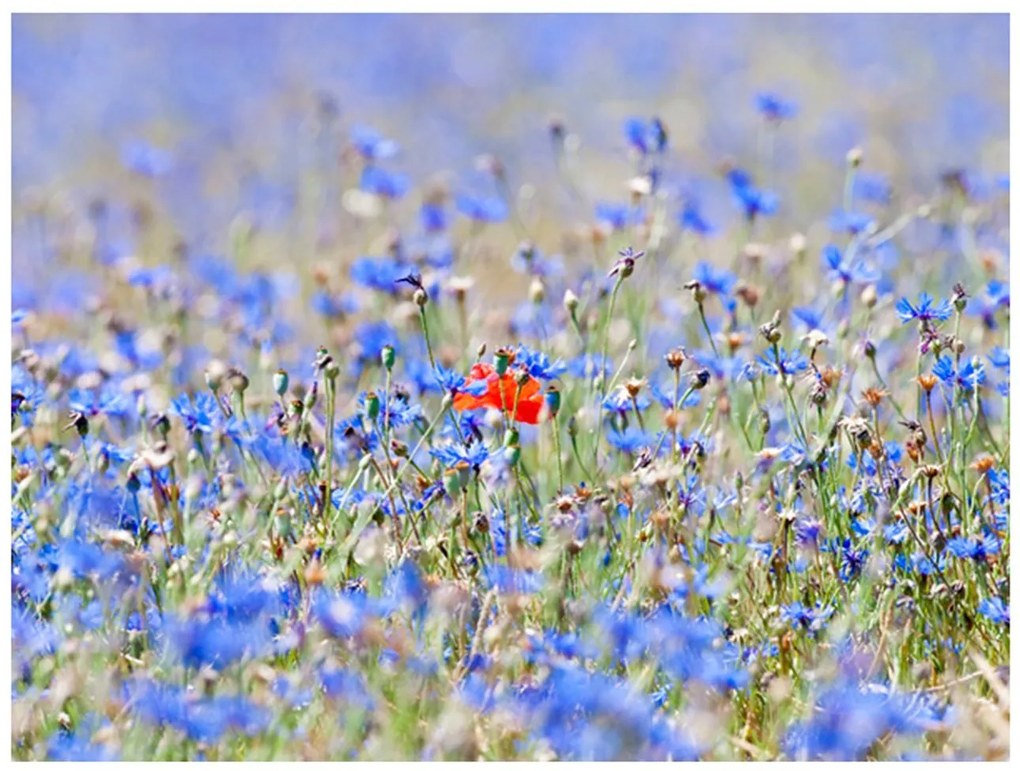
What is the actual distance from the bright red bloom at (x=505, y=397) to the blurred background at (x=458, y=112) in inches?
88.3

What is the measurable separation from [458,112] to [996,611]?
5093 millimetres

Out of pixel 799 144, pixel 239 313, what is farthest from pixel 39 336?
pixel 799 144

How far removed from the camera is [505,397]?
2396 mm

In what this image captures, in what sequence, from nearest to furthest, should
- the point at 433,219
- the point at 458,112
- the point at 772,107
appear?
the point at 772,107, the point at 433,219, the point at 458,112

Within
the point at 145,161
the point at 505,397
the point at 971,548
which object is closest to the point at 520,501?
the point at 505,397

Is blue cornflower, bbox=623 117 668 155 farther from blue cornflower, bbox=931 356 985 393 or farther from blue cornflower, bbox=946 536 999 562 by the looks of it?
blue cornflower, bbox=946 536 999 562

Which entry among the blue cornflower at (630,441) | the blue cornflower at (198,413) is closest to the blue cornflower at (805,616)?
the blue cornflower at (630,441)

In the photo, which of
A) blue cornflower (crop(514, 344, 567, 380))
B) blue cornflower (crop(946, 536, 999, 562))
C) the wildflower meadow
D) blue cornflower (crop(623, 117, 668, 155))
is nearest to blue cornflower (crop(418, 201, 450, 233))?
the wildflower meadow

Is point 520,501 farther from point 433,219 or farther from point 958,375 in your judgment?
point 433,219

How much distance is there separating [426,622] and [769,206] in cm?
157

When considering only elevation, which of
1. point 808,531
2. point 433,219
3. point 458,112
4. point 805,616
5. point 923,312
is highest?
point 458,112

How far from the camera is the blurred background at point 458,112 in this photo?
5.56 metres

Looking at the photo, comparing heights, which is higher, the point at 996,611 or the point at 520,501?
the point at 520,501

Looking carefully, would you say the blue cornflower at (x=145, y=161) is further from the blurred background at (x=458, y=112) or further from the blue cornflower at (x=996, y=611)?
the blue cornflower at (x=996, y=611)
